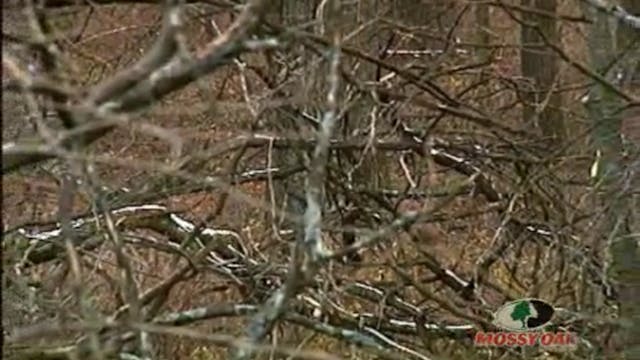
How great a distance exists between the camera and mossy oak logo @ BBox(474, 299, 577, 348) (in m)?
5.33

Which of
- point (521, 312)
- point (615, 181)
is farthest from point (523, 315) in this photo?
point (615, 181)

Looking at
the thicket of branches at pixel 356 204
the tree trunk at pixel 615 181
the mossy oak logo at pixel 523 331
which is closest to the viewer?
the thicket of branches at pixel 356 204

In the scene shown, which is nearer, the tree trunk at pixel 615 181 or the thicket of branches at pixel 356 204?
the thicket of branches at pixel 356 204

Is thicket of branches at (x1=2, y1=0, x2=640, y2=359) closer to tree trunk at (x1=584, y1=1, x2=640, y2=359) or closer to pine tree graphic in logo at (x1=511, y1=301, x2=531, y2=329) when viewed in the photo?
tree trunk at (x1=584, y1=1, x2=640, y2=359)

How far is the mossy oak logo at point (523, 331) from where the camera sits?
5332mm

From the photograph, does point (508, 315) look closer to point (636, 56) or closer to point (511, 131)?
point (511, 131)

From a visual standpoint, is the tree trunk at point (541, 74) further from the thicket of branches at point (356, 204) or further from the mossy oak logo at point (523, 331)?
the mossy oak logo at point (523, 331)

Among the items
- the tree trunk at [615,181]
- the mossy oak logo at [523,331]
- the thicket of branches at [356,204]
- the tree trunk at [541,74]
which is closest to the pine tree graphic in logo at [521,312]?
the mossy oak logo at [523,331]

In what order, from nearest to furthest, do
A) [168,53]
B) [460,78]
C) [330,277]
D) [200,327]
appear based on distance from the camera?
[168,53] < [330,277] < [200,327] < [460,78]

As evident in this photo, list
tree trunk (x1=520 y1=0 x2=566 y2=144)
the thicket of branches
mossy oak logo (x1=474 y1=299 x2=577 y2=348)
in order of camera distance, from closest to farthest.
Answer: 1. the thicket of branches
2. mossy oak logo (x1=474 y1=299 x2=577 y2=348)
3. tree trunk (x1=520 y1=0 x2=566 y2=144)

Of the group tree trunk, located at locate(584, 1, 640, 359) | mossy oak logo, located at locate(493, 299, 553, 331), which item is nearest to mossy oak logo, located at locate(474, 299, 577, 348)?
mossy oak logo, located at locate(493, 299, 553, 331)

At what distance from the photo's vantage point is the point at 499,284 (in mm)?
5844

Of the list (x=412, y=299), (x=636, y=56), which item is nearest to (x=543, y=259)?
(x=412, y=299)

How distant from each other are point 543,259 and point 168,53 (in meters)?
3.39
